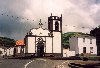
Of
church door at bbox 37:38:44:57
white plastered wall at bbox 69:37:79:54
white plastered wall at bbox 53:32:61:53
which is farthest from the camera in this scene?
white plastered wall at bbox 69:37:79:54

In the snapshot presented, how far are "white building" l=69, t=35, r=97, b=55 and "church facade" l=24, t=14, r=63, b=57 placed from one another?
7949mm

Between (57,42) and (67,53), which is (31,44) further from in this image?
(67,53)

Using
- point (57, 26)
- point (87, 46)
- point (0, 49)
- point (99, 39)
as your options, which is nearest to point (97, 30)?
point (99, 39)

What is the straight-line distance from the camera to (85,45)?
78125mm

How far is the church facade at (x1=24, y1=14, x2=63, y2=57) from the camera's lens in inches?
2827

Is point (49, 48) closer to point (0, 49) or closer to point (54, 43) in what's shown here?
point (54, 43)

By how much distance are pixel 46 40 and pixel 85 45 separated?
1405 centimetres

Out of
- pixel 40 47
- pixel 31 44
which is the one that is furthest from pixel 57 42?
pixel 31 44

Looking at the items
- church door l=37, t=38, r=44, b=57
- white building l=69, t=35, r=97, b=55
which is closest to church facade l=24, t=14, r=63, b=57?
church door l=37, t=38, r=44, b=57

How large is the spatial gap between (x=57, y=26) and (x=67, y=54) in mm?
10341

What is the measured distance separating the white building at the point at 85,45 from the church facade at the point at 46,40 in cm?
795

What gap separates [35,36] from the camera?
2847 inches

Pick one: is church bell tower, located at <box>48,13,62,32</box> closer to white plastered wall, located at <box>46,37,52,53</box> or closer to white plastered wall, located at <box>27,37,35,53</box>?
white plastered wall, located at <box>46,37,52,53</box>

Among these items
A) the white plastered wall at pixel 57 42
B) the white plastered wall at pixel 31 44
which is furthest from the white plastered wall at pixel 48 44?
the white plastered wall at pixel 31 44
